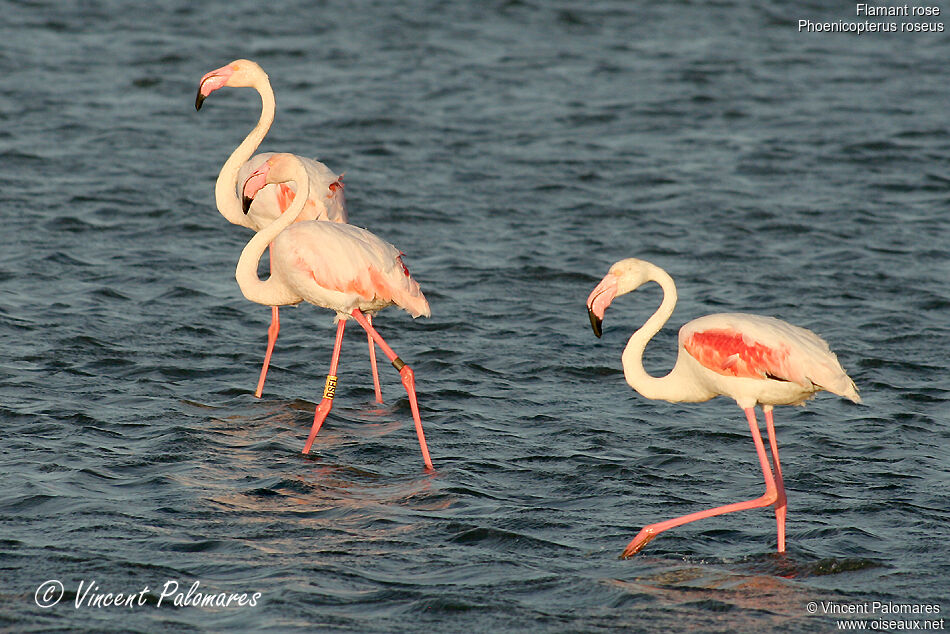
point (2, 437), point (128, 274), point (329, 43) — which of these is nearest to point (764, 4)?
point (329, 43)

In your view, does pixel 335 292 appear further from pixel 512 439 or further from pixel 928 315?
pixel 928 315

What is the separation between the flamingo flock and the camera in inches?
255

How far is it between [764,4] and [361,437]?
A: 15085 mm

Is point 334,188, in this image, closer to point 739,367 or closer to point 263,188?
point 263,188

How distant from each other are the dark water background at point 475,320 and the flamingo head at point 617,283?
1088 mm

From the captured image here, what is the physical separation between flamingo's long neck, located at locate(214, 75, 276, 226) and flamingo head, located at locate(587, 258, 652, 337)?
3.09 m

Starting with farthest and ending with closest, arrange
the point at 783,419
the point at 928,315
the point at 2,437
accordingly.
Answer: the point at 928,315 < the point at 783,419 < the point at 2,437

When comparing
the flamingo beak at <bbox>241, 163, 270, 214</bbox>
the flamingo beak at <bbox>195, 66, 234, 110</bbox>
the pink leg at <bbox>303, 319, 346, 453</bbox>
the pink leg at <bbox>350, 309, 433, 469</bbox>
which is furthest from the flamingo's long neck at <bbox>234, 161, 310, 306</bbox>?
the flamingo beak at <bbox>195, 66, 234, 110</bbox>

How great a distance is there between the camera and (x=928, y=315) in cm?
Result: 1016

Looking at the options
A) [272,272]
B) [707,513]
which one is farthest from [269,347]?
[707,513]

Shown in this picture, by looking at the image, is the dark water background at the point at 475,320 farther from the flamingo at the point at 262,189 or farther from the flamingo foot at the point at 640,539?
the flamingo at the point at 262,189

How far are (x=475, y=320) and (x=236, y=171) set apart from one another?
216 centimetres

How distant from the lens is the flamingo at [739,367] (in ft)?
21.0

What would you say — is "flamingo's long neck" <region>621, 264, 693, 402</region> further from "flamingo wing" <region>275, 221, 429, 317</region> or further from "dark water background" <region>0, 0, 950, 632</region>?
"flamingo wing" <region>275, 221, 429, 317</region>
